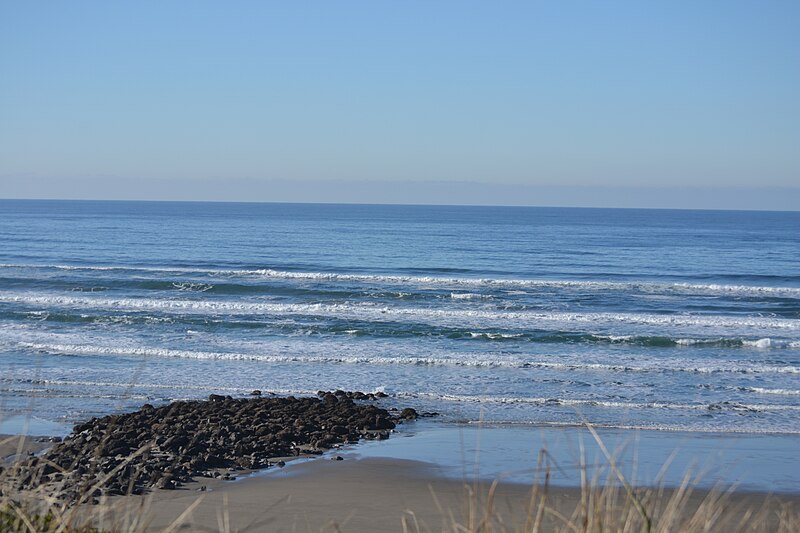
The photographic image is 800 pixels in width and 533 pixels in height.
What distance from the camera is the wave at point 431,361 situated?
18.1 meters

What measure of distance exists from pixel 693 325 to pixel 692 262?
22.4 m

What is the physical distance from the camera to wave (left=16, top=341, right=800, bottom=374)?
18141 millimetres

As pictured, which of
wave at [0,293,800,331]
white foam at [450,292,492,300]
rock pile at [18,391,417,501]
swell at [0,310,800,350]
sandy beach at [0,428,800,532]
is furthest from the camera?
white foam at [450,292,492,300]

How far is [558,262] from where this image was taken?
1764 inches

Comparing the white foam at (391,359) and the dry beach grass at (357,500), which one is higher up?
the dry beach grass at (357,500)

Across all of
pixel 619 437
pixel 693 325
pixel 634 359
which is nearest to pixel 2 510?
pixel 619 437

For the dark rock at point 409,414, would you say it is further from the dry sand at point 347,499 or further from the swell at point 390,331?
the swell at point 390,331

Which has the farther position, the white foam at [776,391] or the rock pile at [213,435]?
the white foam at [776,391]

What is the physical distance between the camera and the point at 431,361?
18.7 meters

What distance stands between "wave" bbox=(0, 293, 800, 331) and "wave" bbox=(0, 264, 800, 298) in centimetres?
655

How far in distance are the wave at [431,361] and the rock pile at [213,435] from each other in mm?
4000

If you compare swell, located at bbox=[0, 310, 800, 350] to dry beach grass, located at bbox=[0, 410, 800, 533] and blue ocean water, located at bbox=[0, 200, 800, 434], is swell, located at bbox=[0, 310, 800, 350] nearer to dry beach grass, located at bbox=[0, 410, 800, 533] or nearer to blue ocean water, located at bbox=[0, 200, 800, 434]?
blue ocean water, located at bbox=[0, 200, 800, 434]

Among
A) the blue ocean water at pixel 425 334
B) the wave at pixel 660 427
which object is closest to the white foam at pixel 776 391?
the blue ocean water at pixel 425 334

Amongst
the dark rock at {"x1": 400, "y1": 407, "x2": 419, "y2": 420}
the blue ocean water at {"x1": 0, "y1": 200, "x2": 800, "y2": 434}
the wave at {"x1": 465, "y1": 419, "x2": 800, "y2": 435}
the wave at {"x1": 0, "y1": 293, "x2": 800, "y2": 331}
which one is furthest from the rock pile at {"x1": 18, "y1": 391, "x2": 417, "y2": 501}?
the wave at {"x1": 0, "y1": 293, "x2": 800, "y2": 331}
